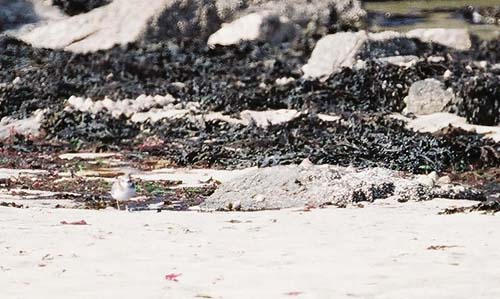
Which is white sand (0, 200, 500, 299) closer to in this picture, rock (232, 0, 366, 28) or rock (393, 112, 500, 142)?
rock (393, 112, 500, 142)

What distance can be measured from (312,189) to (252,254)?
11.0ft

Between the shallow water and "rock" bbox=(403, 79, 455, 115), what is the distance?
36.2 feet

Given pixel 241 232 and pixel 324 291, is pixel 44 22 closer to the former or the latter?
pixel 241 232

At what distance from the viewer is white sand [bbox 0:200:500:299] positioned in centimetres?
584

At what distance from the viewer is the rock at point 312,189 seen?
33.2 ft

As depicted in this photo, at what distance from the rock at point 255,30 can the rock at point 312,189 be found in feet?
53.8

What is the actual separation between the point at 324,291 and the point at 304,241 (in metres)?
1.83

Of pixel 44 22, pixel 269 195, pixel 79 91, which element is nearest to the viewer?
pixel 269 195

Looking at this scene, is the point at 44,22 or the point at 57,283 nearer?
the point at 57,283

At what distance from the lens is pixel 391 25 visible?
32719 millimetres

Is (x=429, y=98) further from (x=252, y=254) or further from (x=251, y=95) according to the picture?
(x=252, y=254)

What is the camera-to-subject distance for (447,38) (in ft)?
87.4

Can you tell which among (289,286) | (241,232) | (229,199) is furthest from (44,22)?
(289,286)

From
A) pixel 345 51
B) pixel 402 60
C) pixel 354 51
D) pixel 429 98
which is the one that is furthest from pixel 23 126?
pixel 402 60
